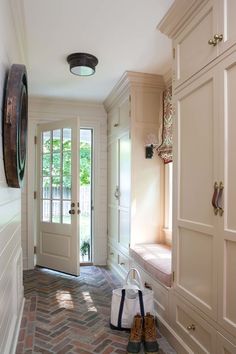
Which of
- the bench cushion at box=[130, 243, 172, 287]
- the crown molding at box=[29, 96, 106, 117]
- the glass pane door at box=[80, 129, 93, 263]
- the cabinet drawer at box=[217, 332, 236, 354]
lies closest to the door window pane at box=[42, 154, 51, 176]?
the crown molding at box=[29, 96, 106, 117]

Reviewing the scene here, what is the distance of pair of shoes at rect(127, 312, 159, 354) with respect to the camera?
2.15m

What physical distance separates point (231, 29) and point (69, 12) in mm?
1273

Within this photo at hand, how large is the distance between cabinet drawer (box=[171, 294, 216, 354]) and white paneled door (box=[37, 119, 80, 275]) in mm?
1976

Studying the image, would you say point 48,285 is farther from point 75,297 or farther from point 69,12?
point 69,12

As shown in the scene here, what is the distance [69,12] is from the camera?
2.25 metres

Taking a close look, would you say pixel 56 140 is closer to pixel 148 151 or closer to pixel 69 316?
pixel 148 151

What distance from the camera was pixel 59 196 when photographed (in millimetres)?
4160

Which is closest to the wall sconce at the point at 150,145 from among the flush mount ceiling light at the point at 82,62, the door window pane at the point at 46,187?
the flush mount ceiling light at the point at 82,62

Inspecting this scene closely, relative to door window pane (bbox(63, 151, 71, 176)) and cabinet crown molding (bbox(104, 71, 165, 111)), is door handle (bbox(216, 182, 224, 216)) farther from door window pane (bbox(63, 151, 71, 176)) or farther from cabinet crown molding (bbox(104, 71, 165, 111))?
door window pane (bbox(63, 151, 71, 176))

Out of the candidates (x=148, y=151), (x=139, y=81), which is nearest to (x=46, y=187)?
(x=148, y=151)

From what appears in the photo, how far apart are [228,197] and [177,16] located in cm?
137

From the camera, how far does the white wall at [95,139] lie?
4.39 m

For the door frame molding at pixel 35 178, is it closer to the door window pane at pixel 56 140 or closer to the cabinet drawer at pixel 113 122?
the cabinet drawer at pixel 113 122

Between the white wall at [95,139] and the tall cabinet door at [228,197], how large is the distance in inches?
121
